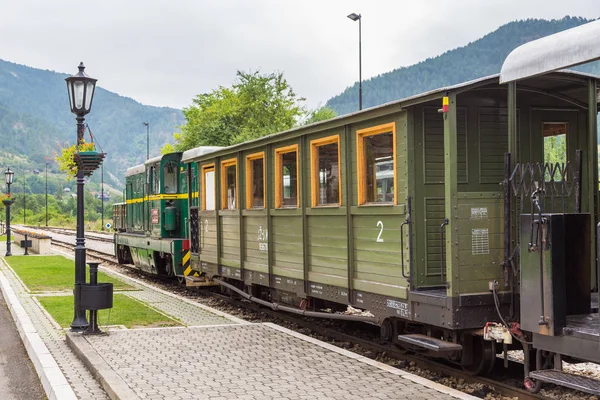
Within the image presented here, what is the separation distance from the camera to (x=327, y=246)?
932cm

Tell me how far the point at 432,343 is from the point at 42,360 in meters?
4.53

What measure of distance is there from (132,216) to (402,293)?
15844 mm

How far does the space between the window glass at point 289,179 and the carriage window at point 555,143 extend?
11.7 feet

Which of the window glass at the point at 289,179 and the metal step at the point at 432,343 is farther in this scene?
the window glass at the point at 289,179

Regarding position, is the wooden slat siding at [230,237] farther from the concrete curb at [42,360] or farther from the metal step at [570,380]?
the metal step at [570,380]

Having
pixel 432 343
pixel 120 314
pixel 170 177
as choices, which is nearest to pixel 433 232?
pixel 432 343

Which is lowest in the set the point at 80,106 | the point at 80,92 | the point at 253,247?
the point at 253,247

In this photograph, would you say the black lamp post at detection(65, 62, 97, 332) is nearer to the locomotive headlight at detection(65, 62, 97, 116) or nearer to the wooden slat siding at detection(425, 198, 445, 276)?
the locomotive headlight at detection(65, 62, 97, 116)

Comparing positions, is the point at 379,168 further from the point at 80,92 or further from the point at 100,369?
the point at 80,92

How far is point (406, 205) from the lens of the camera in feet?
24.7

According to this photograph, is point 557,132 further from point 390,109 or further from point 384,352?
point 384,352

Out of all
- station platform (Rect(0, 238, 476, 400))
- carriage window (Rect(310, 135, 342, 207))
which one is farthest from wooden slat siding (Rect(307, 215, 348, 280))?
A: station platform (Rect(0, 238, 476, 400))

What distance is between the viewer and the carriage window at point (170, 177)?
59.3 feet

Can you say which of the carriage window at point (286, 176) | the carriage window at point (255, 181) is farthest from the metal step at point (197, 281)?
the carriage window at point (286, 176)
